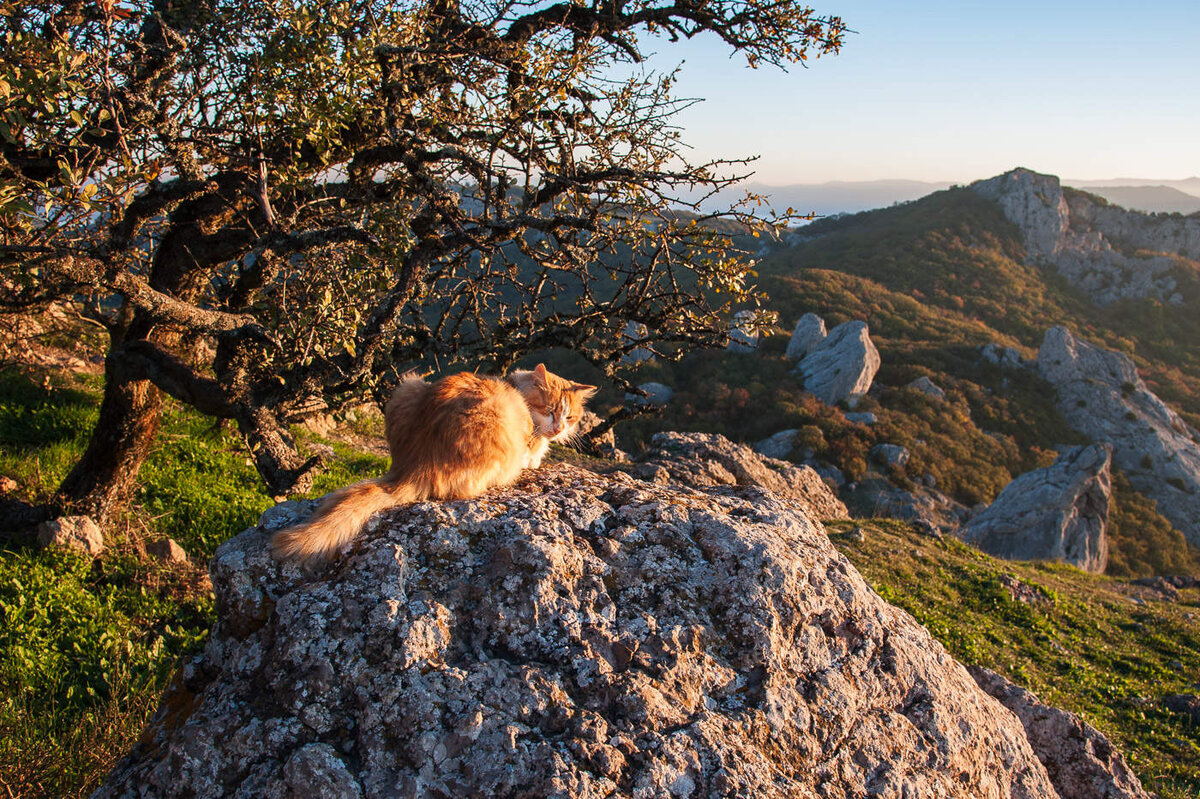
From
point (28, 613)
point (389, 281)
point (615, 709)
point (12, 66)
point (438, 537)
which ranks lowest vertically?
point (28, 613)

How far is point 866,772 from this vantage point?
3088 millimetres

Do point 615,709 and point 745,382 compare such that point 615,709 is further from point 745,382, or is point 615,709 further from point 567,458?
point 745,382

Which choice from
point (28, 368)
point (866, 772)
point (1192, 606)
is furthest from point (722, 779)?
point (1192, 606)

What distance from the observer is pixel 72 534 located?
662 cm

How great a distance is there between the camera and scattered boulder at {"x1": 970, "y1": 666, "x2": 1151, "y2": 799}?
14.9 ft

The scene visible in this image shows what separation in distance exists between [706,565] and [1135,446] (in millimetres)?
52626

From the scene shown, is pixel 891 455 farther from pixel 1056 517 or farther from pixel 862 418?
pixel 1056 517

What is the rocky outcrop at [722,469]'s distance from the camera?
45.3 ft

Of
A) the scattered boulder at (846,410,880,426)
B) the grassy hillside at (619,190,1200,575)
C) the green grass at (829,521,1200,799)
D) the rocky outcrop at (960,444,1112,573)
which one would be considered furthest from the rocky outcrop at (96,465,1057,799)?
the scattered boulder at (846,410,880,426)

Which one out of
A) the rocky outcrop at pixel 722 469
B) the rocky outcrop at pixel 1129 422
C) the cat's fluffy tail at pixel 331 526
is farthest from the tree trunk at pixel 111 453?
the rocky outcrop at pixel 1129 422

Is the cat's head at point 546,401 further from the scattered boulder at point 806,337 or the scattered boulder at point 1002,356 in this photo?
the scattered boulder at point 1002,356

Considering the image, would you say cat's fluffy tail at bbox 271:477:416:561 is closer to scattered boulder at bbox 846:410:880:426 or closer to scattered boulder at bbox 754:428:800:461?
scattered boulder at bbox 754:428:800:461

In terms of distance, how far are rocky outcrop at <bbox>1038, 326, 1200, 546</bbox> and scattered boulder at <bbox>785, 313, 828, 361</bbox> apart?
16.8 m

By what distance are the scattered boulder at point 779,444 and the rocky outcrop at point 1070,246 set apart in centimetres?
5183
